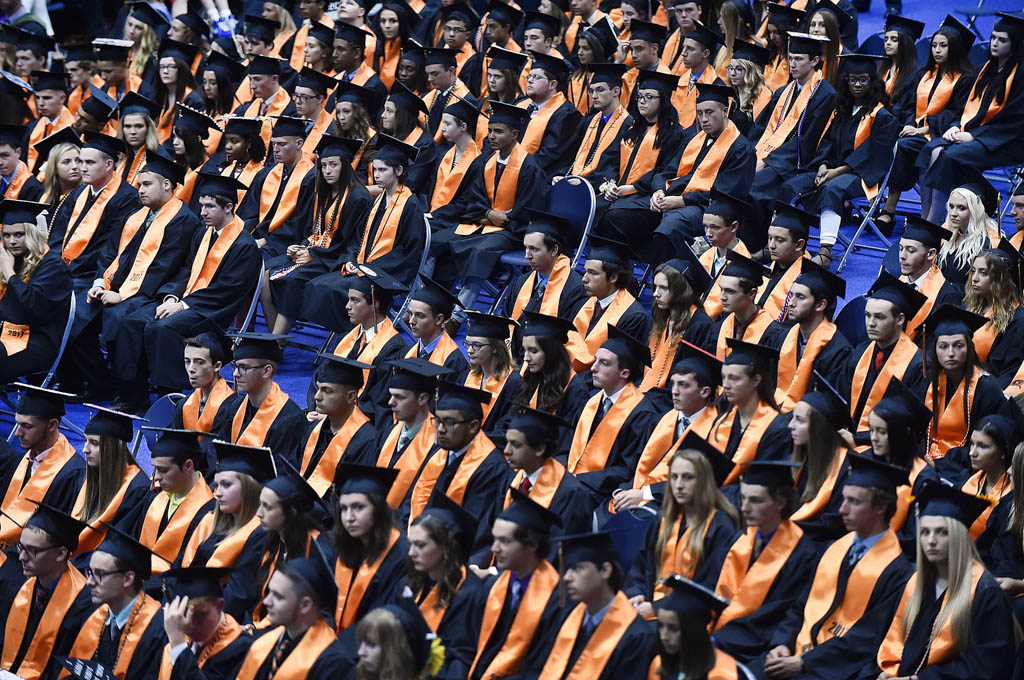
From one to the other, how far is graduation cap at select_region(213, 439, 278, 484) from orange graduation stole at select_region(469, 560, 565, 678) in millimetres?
A: 1296

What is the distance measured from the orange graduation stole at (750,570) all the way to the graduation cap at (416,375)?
173 centimetres

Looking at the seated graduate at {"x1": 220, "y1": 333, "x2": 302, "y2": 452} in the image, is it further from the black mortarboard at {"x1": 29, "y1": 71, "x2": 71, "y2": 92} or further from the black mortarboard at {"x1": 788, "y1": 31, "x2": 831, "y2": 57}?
the black mortarboard at {"x1": 29, "y1": 71, "x2": 71, "y2": 92}

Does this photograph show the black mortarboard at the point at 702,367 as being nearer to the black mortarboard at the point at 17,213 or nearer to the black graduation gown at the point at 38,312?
the black graduation gown at the point at 38,312

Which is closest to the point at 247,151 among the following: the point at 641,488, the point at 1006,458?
the point at 641,488

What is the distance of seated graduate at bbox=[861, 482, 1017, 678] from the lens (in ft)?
15.9

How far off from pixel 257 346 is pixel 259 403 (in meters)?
0.27

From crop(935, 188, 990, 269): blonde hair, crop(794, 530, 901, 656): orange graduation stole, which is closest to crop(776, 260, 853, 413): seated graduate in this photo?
crop(935, 188, 990, 269): blonde hair

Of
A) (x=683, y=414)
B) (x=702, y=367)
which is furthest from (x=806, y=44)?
(x=683, y=414)

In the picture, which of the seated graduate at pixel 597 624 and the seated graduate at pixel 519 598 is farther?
the seated graduate at pixel 519 598

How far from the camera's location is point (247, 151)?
31.4 feet

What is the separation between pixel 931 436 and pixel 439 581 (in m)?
2.45

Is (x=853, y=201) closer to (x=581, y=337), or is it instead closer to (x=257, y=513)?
(x=581, y=337)

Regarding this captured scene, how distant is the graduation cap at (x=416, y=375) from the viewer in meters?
6.61

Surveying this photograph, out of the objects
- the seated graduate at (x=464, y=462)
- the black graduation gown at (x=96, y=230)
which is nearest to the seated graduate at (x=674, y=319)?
the seated graduate at (x=464, y=462)
